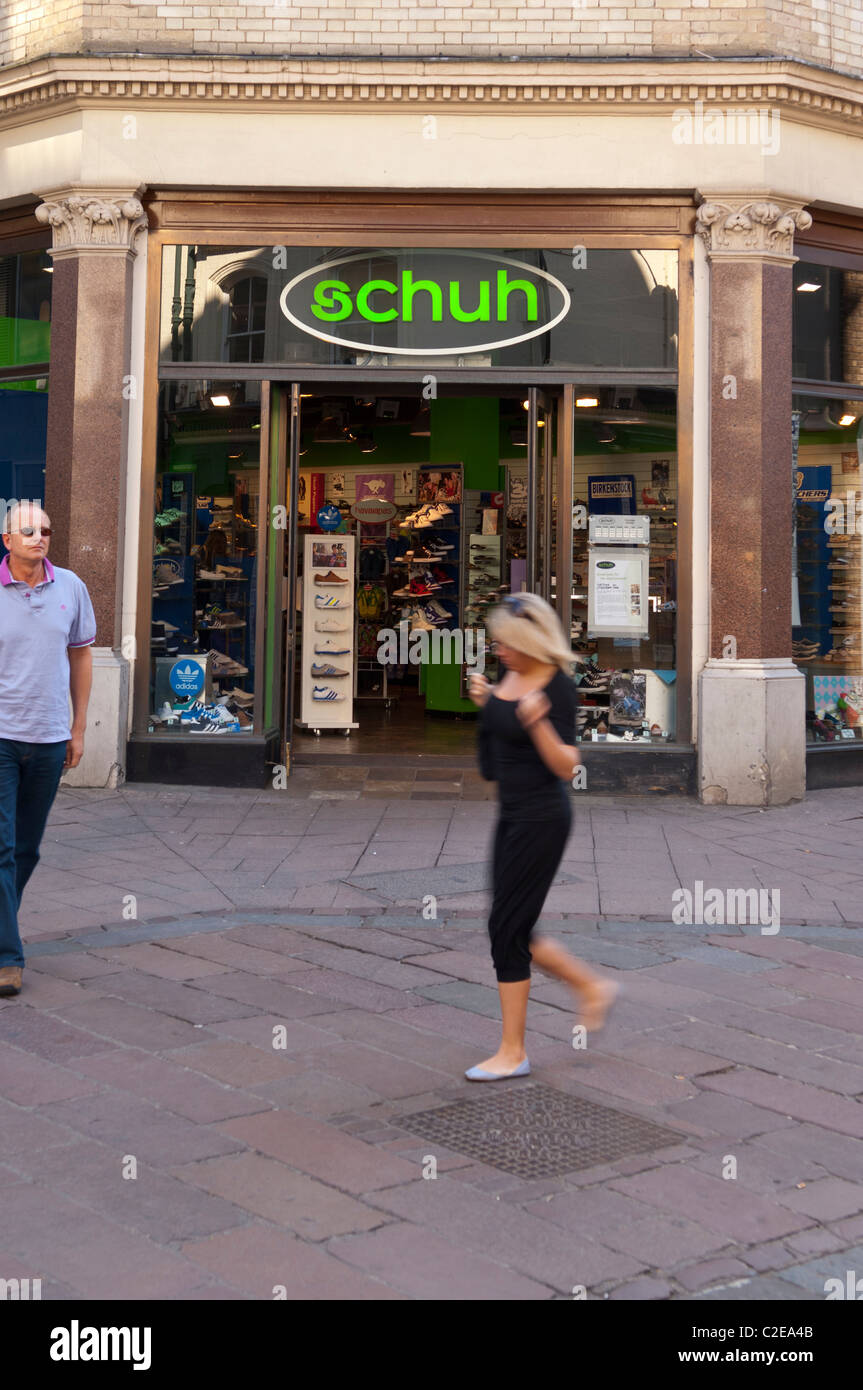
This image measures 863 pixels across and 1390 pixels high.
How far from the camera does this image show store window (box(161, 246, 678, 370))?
1133 centimetres

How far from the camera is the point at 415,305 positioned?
11352 millimetres

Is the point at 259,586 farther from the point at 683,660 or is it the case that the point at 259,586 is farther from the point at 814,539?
the point at 814,539

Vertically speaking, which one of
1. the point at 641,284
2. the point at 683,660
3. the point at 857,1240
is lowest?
the point at 857,1240

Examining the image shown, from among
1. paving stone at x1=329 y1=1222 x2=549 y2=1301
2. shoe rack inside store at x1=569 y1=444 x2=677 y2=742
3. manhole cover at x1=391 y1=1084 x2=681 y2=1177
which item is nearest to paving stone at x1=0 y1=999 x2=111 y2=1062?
manhole cover at x1=391 y1=1084 x2=681 y2=1177

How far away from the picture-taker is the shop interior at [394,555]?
11.4 m

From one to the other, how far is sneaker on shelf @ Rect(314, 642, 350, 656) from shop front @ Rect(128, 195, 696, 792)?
2.87 m

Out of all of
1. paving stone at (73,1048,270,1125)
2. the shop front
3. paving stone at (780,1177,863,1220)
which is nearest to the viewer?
paving stone at (780,1177,863,1220)

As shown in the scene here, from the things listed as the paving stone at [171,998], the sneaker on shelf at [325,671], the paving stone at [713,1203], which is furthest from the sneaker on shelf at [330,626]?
the paving stone at [713,1203]

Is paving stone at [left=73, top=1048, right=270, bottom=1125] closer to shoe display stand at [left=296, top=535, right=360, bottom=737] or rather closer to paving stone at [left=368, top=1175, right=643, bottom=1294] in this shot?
paving stone at [left=368, top=1175, right=643, bottom=1294]

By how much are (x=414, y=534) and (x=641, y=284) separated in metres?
6.77

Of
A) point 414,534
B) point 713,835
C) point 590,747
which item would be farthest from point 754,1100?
point 414,534

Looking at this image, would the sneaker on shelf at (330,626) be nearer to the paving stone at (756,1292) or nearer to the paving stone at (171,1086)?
the paving stone at (171,1086)

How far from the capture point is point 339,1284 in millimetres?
3436

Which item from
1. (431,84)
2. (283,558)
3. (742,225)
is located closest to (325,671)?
(283,558)
